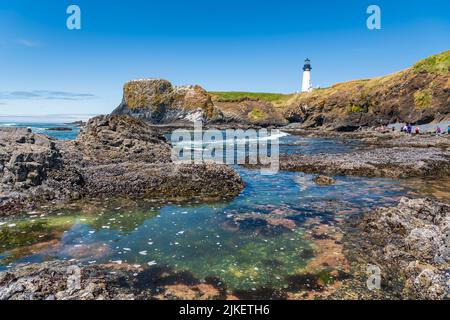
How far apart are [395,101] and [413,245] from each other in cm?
6792

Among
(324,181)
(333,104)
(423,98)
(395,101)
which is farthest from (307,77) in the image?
(324,181)

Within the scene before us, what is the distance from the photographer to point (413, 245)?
1052cm

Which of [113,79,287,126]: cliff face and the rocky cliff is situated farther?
[113,79,287,126]: cliff face

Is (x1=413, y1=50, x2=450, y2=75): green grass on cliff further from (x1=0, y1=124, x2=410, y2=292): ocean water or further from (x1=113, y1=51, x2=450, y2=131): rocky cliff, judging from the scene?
(x1=0, y1=124, x2=410, y2=292): ocean water

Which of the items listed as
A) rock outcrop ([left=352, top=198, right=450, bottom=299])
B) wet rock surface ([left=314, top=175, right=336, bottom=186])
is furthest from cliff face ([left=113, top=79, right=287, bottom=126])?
rock outcrop ([left=352, top=198, right=450, bottom=299])

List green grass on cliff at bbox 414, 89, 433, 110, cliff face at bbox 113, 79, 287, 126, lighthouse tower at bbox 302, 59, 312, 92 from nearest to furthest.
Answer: green grass on cliff at bbox 414, 89, 433, 110 → cliff face at bbox 113, 79, 287, 126 → lighthouse tower at bbox 302, 59, 312, 92

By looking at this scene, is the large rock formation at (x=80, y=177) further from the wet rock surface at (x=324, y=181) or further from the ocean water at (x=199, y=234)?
the wet rock surface at (x=324, y=181)

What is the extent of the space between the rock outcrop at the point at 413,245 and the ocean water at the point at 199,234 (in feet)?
5.37

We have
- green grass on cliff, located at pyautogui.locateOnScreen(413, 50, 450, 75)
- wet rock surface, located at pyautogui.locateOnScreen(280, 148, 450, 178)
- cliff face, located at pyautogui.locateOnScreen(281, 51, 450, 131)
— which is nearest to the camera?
wet rock surface, located at pyautogui.locateOnScreen(280, 148, 450, 178)

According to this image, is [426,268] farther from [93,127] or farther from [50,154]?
[93,127]

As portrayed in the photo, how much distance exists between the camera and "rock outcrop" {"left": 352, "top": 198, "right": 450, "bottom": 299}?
816 centimetres

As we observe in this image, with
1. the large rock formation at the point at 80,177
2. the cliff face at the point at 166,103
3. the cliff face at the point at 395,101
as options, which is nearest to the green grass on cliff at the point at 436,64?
the cliff face at the point at 395,101

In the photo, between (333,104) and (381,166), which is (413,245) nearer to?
(381,166)
